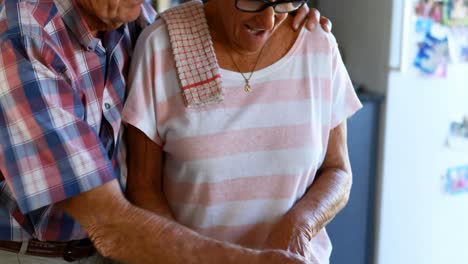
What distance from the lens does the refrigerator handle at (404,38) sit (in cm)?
193

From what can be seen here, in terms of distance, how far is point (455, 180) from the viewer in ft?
7.06

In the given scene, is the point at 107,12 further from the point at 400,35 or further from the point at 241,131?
the point at 400,35

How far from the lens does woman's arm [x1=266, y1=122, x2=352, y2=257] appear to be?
43.1 inches

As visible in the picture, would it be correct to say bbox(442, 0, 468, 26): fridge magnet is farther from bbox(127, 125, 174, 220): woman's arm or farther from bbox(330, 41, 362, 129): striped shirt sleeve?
bbox(127, 125, 174, 220): woman's arm

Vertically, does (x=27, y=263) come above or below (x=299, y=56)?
below

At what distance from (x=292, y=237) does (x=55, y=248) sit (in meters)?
0.45

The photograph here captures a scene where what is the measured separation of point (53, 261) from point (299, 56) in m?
0.62

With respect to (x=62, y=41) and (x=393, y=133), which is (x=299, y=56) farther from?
(x=393, y=133)

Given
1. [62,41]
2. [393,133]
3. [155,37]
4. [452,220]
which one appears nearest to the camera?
[62,41]

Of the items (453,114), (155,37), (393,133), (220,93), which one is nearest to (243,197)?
(220,93)

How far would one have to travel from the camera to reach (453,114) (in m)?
2.10

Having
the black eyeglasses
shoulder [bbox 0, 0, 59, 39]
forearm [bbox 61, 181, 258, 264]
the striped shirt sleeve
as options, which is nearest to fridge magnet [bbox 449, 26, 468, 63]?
the striped shirt sleeve

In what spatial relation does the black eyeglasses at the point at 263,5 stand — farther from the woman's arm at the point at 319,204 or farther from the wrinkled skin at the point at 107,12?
the woman's arm at the point at 319,204

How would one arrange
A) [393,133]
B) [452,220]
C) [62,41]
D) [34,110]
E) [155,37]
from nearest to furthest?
[34,110], [62,41], [155,37], [393,133], [452,220]
